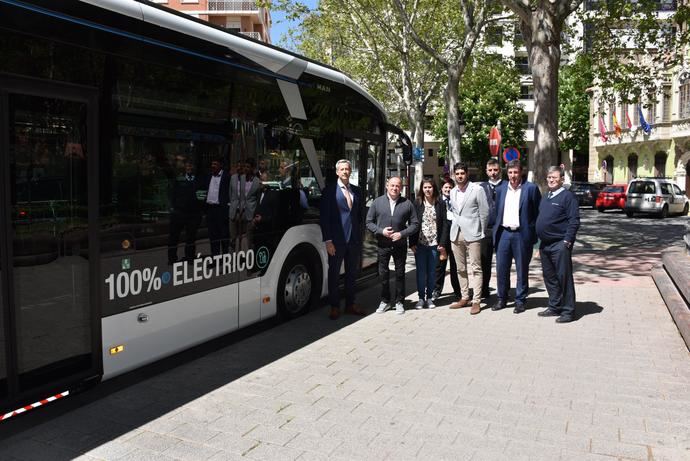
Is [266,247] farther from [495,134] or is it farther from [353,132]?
[495,134]

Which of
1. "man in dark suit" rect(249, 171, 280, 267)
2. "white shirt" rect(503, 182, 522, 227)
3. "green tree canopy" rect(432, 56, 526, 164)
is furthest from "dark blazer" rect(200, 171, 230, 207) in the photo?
"green tree canopy" rect(432, 56, 526, 164)

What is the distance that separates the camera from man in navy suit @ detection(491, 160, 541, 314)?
805 cm

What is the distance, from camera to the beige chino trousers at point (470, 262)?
823 cm

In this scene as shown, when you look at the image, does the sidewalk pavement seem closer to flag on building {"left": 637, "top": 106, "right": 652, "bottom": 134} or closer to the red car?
the red car

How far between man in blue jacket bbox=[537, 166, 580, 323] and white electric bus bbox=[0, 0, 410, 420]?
3.08 meters

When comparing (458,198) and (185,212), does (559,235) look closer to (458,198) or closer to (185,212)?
(458,198)

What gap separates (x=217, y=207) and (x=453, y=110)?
16200mm

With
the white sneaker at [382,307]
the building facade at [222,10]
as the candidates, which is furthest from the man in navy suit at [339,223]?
the building facade at [222,10]

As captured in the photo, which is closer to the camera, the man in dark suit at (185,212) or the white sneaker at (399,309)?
the man in dark suit at (185,212)

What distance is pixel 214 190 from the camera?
5.93m

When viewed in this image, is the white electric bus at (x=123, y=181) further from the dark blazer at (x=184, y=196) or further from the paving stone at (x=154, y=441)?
the paving stone at (x=154, y=441)

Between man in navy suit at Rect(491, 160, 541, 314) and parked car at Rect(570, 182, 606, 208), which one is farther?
parked car at Rect(570, 182, 606, 208)

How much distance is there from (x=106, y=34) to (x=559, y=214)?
17.3 feet

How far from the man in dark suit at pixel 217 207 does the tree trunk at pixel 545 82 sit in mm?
9880
